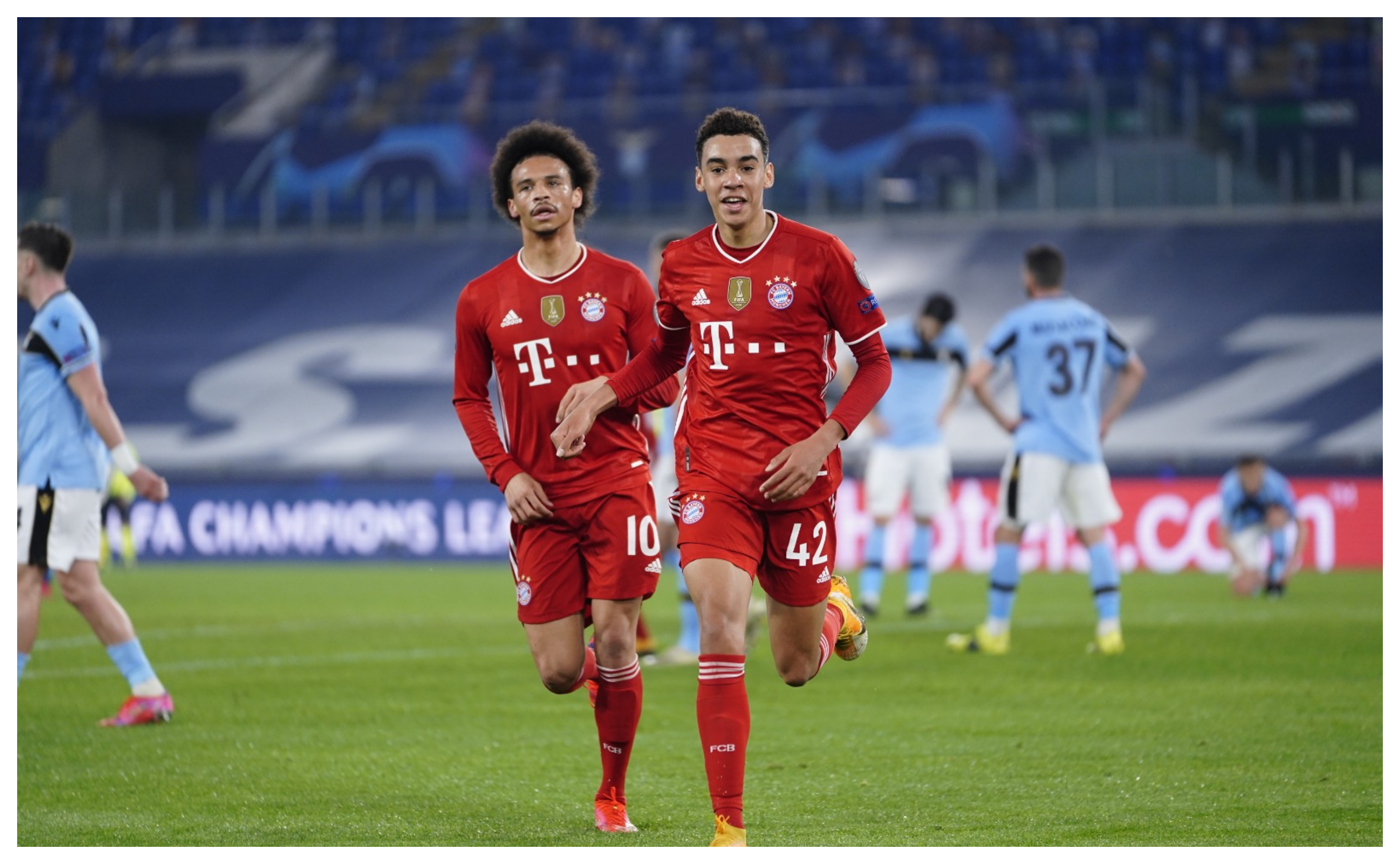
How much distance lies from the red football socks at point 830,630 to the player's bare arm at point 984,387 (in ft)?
13.7

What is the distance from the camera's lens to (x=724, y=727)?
4.66 meters

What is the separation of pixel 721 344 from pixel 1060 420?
15.9 ft

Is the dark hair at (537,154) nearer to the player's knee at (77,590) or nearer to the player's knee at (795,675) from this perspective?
the player's knee at (795,675)

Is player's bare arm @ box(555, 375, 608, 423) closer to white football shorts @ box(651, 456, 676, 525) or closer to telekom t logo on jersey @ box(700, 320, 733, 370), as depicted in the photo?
telekom t logo on jersey @ box(700, 320, 733, 370)

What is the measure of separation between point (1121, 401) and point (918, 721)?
9.96ft

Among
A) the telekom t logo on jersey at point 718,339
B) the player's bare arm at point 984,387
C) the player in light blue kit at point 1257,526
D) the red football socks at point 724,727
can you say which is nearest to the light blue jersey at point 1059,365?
the player's bare arm at point 984,387

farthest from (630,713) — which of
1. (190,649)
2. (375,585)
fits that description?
(375,585)

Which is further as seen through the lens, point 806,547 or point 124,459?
point 124,459

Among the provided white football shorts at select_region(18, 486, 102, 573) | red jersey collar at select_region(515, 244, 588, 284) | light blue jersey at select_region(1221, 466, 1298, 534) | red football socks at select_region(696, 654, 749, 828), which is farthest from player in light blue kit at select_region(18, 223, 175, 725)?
light blue jersey at select_region(1221, 466, 1298, 534)

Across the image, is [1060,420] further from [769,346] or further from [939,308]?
[769,346]

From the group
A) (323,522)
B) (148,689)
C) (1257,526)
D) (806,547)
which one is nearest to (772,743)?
(806,547)

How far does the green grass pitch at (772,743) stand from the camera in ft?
16.8

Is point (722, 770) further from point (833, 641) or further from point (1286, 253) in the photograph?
point (1286, 253)

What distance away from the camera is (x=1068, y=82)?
23672mm
